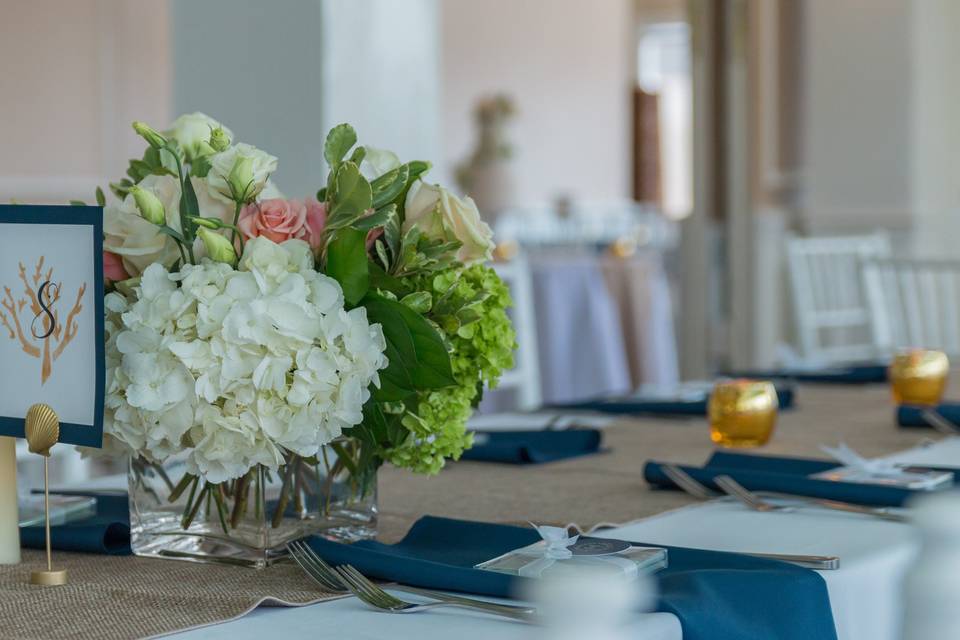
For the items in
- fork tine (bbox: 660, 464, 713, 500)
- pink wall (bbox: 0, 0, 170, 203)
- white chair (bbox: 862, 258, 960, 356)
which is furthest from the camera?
pink wall (bbox: 0, 0, 170, 203)

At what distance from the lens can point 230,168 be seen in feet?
2.86

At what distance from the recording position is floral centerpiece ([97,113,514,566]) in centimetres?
82

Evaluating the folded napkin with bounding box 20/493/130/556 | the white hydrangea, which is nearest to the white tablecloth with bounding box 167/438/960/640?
the white hydrangea

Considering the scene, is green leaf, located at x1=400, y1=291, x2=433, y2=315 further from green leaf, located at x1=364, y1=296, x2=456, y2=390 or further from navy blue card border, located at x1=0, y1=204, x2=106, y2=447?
navy blue card border, located at x1=0, y1=204, x2=106, y2=447

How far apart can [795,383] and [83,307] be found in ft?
4.97

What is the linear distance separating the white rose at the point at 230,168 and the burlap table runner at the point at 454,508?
0.82 feet

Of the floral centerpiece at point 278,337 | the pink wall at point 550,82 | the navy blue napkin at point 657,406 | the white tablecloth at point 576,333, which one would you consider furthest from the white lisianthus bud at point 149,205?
the pink wall at point 550,82

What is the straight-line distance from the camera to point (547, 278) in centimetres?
441

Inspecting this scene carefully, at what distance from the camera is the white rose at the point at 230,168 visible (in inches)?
34.4

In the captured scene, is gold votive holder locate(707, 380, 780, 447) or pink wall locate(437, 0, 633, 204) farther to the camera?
pink wall locate(437, 0, 633, 204)

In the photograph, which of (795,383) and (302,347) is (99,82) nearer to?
(795,383)

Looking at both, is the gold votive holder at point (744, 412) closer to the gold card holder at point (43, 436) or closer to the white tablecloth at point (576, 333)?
the gold card holder at point (43, 436)

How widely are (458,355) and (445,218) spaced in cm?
10

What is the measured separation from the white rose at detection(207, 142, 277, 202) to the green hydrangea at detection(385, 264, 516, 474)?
130 millimetres
